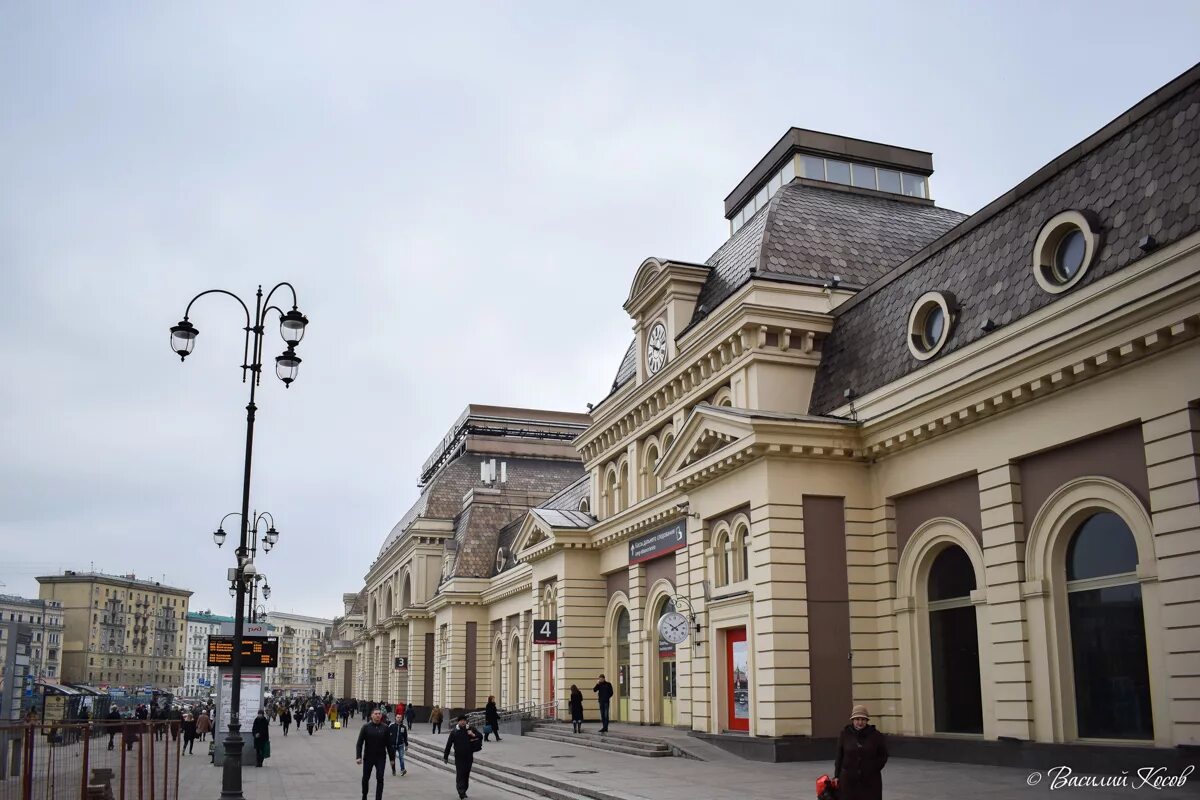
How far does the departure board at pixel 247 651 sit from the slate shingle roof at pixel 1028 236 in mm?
17118

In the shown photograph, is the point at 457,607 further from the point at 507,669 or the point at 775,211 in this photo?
the point at 775,211

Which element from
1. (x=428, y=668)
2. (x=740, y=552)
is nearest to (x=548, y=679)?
(x=740, y=552)

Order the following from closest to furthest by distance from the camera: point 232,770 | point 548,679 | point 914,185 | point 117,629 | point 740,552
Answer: point 232,770 → point 740,552 → point 914,185 → point 548,679 → point 117,629

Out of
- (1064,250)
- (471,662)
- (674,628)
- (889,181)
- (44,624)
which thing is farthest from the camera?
(44,624)

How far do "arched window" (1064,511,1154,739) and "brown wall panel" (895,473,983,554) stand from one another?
97.2 inches

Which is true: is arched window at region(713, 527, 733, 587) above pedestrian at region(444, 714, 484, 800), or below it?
above

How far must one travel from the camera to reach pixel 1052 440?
1875 cm

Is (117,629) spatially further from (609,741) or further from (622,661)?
(609,741)

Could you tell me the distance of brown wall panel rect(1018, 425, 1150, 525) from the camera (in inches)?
676

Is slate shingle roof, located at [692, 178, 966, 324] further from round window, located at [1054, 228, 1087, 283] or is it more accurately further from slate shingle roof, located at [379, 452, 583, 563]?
slate shingle roof, located at [379, 452, 583, 563]

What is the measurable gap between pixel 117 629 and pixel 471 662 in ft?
378

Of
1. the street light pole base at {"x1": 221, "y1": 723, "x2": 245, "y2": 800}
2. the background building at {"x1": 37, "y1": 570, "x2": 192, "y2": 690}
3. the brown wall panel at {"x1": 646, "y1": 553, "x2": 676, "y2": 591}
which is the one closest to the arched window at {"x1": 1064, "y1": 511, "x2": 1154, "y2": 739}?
the street light pole base at {"x1": 221, "y1": 723, "x2": 245, "y2": 800}

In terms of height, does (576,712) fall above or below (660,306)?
below

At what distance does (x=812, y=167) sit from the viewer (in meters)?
33.1
